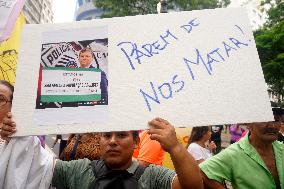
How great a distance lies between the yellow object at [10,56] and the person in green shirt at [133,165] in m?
1.25

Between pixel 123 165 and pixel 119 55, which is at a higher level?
pixel 119 55

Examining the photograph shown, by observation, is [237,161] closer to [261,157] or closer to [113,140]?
[261,157]

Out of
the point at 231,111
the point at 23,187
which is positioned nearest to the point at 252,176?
the point at 231,111

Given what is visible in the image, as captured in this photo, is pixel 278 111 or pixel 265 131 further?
pixel 278 111

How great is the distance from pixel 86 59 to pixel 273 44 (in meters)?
17.9

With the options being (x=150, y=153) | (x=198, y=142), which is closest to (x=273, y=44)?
(x=198, y=142)

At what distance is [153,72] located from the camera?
1.90 metres

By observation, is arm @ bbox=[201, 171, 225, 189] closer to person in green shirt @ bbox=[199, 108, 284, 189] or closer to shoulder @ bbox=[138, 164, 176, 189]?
person in green shirt @ bbox=[199, 108, 284, 189]

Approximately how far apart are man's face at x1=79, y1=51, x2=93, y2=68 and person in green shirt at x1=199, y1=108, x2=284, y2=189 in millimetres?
1098

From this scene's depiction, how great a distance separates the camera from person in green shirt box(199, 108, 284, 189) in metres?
2.34

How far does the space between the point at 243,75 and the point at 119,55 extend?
663mm

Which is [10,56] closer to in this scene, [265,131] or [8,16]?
[8,16]

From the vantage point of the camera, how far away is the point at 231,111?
5.91 feet

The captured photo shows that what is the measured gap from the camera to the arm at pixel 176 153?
5.80 ft
